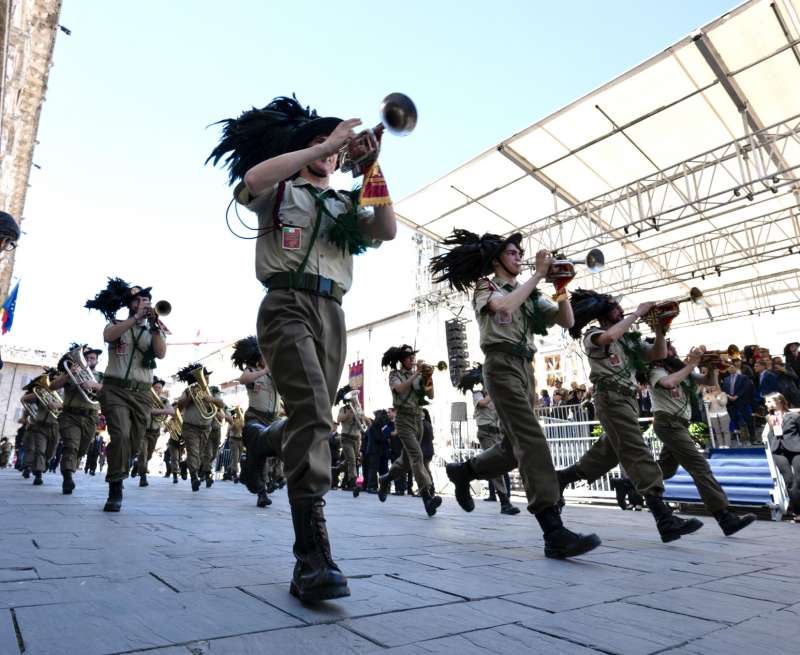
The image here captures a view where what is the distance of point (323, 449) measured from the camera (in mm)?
2285

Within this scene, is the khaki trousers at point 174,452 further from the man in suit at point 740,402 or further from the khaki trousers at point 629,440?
the man in suit at point 740,402

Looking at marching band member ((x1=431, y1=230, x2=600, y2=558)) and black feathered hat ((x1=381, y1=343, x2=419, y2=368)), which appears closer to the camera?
marching band member ((x1=431, y1=230, x2=600, y2=558))

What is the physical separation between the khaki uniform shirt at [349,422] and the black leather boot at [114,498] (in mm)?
7206

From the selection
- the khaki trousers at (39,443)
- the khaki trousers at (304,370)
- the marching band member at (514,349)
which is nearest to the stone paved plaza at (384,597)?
the marching band member at (514,349)

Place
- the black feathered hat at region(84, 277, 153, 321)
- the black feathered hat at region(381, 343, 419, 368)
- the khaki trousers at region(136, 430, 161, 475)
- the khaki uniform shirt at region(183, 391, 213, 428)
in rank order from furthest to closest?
the khaki trousers at region(136, 430, 161, 475), the khaki uniform shirt at region(183, 391, 213, 428), the black feathered hat at region(381, 343, 419, 368), the black feathered hat at region(84, 277, 153, 321)

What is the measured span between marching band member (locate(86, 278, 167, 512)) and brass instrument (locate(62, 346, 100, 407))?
168cm

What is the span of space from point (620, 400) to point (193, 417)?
7.97 metres

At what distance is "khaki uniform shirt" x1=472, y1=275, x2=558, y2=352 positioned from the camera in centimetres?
372

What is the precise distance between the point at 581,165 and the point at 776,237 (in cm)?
788

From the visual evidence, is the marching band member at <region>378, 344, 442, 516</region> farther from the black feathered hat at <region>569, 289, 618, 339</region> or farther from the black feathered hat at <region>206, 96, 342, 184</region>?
the black feathered hat at <region>206, 96, 342, 184</region>

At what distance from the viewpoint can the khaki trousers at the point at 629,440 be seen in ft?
14.0

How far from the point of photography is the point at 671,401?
199 inches

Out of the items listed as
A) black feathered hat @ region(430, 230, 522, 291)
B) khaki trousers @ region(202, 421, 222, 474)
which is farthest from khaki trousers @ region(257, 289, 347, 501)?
khaki trousers @ region(202, 421, 222, 474)

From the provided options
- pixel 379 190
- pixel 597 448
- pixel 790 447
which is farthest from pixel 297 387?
pixel 790 447
